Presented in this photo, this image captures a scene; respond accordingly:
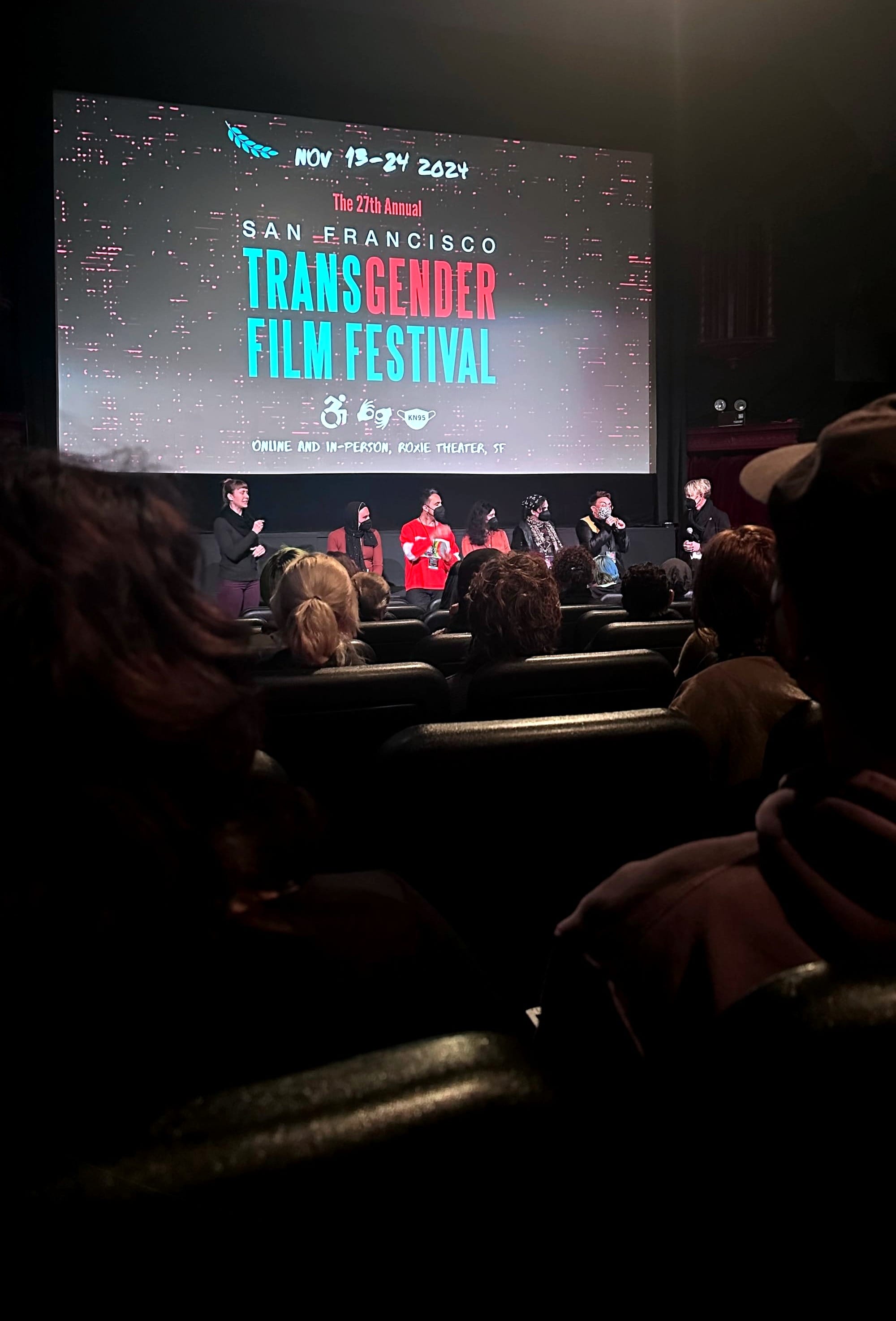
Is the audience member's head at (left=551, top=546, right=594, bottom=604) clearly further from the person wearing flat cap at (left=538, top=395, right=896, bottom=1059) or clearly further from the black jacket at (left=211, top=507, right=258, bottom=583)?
the person wearing flat cap at (left=538, top=395, right=896, bottom=1059)

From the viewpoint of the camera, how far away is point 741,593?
6.08ft

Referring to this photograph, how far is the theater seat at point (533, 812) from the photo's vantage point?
4.31 feet

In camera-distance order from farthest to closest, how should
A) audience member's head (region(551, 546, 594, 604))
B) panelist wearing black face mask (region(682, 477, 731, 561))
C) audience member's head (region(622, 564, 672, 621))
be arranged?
panelist wearing black face mask (region(682, 477, 731, 561)) < audience member's head (region(551, 546, 594, 604)) < audience member's head (region(622, 564, 672, 621))

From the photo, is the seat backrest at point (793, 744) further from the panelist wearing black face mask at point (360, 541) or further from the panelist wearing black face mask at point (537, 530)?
the panelist wearing black face mask at point (537, 530)

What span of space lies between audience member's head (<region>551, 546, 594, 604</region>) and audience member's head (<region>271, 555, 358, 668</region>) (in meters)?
1.98

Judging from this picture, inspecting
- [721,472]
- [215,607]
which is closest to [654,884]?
[215,607]

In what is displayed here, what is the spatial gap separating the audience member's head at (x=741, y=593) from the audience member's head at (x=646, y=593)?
1.45m

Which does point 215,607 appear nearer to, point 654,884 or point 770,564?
point 654,884

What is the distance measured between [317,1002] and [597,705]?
1.61 metres

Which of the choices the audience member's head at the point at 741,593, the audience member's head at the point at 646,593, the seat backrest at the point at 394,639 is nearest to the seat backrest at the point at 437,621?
the seat backrest at the point at 394,639

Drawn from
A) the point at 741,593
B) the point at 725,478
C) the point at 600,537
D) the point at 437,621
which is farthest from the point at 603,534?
the point at 741,593

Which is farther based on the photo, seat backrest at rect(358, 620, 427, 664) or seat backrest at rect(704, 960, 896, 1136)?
seat backrest at rect(358, 620, 427, 664)

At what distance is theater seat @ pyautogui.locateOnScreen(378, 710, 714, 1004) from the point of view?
1313mm

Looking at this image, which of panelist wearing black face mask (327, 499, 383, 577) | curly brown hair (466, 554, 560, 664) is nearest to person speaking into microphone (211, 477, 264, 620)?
panelist wearing black face mask (327, 499, 383, 577)
